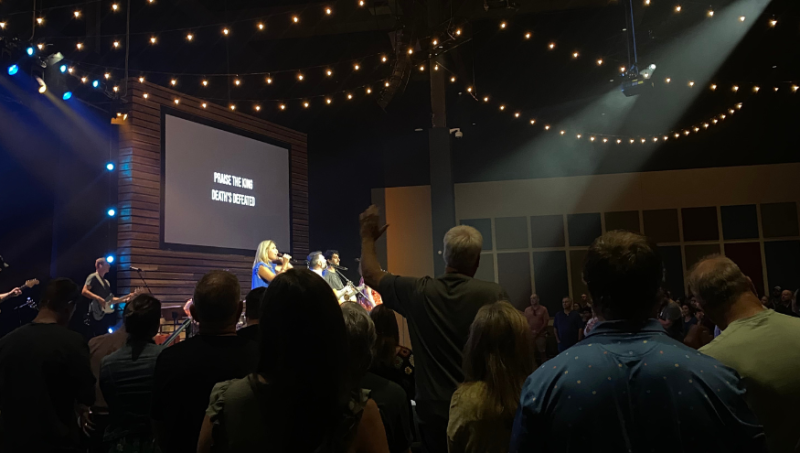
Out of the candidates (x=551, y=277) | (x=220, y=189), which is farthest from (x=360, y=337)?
(x=551, y=277)

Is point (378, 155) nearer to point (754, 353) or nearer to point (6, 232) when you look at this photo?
point (6, 232)

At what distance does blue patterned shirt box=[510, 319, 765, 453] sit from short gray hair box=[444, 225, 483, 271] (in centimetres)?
133

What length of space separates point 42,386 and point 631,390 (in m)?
2.62

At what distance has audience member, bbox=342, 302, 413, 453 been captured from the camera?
1762 millimetres

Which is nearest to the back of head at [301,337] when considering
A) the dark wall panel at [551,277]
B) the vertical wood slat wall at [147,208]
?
the vertical wood slat wall at [147,208]

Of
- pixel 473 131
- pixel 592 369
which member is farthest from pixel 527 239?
pixel 592 369

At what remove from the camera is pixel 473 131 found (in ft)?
41.4

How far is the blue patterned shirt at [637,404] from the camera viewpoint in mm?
1069

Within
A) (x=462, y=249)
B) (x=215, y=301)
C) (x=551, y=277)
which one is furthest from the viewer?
(x=551, y=277)

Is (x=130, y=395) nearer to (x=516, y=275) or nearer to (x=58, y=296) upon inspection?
(x=58, y=296)

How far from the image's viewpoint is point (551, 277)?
40.8 feet

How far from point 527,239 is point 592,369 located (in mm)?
11748

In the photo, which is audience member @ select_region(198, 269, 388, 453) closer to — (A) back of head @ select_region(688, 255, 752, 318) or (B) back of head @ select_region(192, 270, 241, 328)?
(B) back of head @ select_region(192, 270, 241, 328)

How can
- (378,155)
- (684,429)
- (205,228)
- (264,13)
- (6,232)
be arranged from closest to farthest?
(684,429) → (6,232) → (205,228) → (264,13) → (378,155)
